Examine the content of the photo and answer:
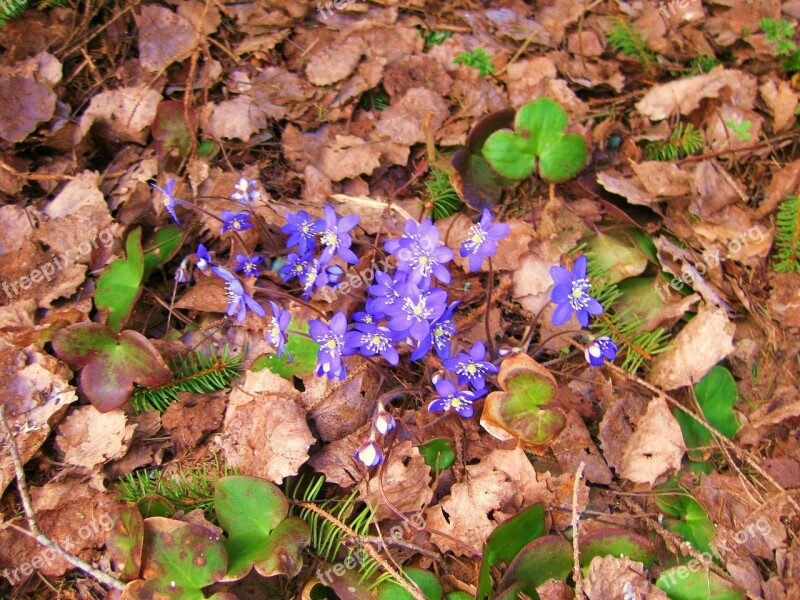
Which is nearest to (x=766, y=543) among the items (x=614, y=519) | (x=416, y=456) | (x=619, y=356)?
(x=614, y=519)

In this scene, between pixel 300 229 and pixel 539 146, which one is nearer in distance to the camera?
pixel 300 229

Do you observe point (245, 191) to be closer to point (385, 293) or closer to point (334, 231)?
point (334, 231)

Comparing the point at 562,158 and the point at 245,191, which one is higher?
the point at 245,191

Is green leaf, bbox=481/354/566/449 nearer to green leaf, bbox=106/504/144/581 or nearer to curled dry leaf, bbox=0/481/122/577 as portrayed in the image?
green leaf, bbox=106/504/144/581

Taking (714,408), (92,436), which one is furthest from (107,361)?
(714,408)

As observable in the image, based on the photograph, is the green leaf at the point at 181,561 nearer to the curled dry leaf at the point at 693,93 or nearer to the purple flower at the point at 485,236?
the purple flower at the point at 485,236

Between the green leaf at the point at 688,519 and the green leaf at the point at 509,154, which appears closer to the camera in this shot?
the green leaf at the point at 688,519

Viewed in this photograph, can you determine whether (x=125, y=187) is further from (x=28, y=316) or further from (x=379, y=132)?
(x=379, y=132)

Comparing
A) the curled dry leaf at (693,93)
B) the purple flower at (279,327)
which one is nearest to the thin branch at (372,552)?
the purple flower at (279,327)
